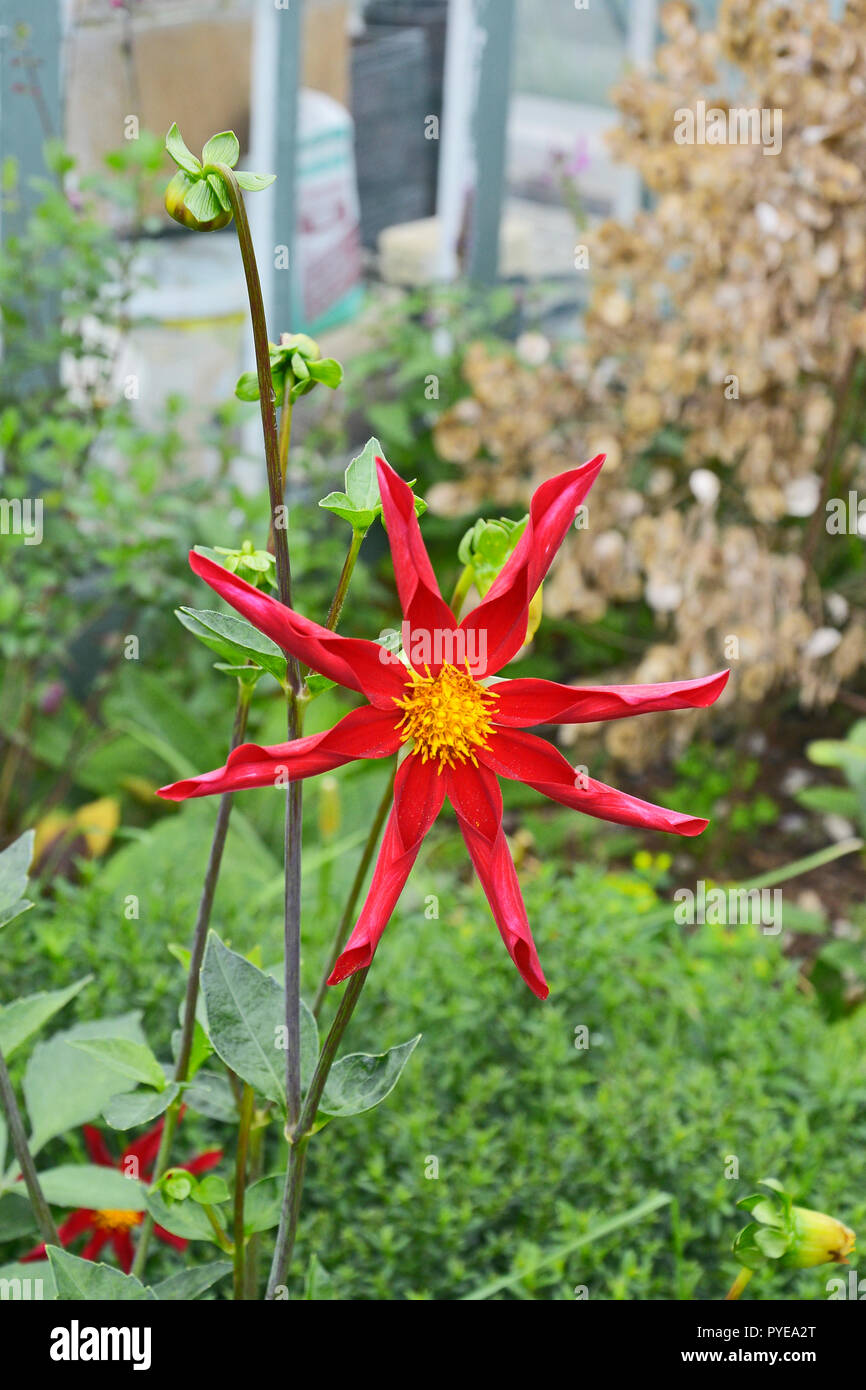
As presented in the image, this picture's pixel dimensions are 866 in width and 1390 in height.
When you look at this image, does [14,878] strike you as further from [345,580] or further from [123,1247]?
[123,1247]

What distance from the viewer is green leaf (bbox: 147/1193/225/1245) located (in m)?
0.68

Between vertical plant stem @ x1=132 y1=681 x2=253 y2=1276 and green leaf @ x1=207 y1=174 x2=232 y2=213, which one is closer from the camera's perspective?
green leaf @ x1=207 y1=174 x2=232 y2=213

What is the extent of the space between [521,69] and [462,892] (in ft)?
6.57

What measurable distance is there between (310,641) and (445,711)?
0.07 meters

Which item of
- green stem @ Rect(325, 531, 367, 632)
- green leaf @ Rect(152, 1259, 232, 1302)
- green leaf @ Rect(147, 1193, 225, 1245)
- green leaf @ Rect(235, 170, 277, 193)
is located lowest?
green leaf @ Rect(152, 1259, 232, 1302)

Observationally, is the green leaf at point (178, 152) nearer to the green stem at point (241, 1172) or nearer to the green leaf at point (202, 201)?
the green leaf at point (202, 201)

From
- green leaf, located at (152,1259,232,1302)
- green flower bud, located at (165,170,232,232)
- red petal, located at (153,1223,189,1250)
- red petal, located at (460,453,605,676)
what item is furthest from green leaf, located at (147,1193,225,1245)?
green flower bud, located at (165,170,232,232)

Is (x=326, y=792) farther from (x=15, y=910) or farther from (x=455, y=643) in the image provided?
(x=455, y=643)

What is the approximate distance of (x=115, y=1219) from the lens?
95 cm

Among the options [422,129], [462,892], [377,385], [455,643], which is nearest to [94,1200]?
[455,643]

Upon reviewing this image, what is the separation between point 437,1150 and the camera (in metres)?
1.10

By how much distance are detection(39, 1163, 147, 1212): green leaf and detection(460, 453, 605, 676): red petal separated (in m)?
0.49

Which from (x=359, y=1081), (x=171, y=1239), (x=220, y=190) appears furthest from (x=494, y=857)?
(x=171, y=1239)

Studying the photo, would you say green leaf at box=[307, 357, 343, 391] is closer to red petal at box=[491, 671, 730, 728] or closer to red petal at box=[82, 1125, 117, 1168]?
red petal at box=[491, 671, 730, 728]
